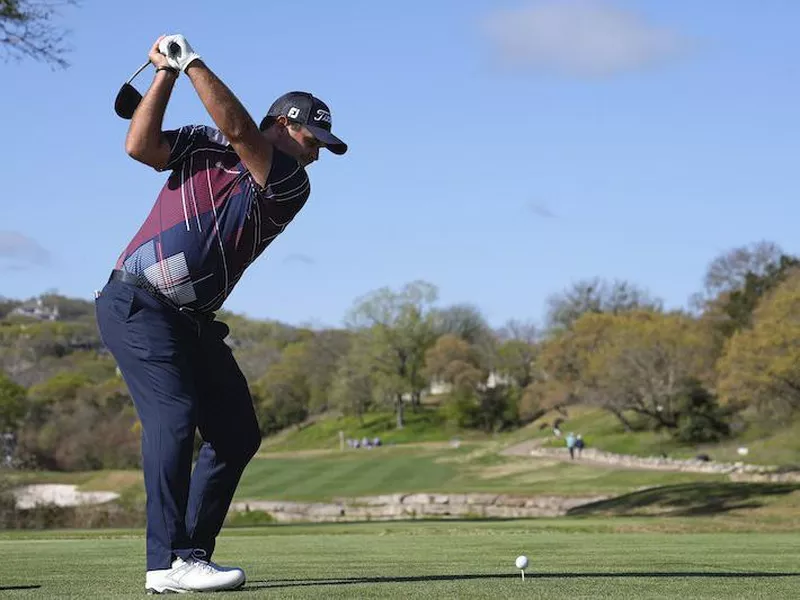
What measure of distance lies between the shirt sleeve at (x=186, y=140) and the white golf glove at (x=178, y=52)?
405 mm

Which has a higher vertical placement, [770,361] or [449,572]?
[770,361]

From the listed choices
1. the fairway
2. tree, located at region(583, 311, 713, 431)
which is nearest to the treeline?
tree, located at region(583, 311, 713, 431)

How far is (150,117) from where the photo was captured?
622 cm

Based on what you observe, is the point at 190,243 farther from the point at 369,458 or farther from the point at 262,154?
the point at 369,458

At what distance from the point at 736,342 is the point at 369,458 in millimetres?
27504

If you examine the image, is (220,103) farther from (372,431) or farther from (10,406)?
(372,431)

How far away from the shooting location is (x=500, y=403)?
115m

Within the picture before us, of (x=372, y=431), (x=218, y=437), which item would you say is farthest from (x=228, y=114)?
(x=372, y=431)

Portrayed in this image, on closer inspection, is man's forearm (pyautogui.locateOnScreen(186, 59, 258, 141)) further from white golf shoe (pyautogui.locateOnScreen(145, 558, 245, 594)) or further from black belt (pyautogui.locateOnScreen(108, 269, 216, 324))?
white golf shoe (pyautogui.locateOnScreen(145, 558, 245, 594))

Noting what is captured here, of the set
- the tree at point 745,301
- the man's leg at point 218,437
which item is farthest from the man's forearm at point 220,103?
the tree at point 745,301

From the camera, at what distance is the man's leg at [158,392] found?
6355 mm

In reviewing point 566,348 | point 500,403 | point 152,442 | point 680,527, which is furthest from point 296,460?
point 152,442

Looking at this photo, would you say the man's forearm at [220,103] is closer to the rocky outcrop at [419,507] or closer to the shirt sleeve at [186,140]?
the shirt sleeve at [186,140]

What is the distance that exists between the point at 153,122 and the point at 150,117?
0.09 feet
